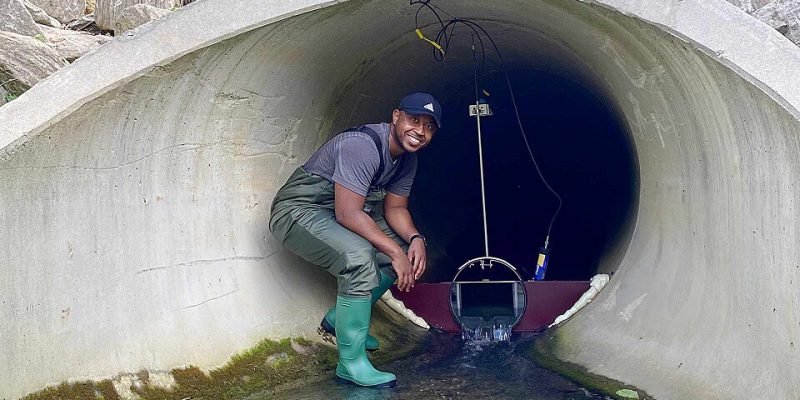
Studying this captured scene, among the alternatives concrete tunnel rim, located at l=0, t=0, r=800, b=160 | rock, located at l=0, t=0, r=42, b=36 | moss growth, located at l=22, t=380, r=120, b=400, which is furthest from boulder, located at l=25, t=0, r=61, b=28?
moss growth, located at l=22, t=380, r=120, b=400

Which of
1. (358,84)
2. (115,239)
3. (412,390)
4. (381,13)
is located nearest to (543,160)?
(358,84)

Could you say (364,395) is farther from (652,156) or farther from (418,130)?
(652,156)

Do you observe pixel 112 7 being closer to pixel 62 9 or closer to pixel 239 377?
pixel 62 9

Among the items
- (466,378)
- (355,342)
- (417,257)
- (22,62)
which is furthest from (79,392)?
(22,62)

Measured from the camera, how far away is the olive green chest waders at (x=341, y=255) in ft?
15.0

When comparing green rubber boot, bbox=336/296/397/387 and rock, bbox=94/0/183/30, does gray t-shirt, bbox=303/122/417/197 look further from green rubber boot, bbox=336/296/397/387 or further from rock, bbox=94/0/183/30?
rock, bbox=94/0/183/30

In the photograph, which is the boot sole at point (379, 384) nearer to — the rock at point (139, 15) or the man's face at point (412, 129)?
the man's face at point (412, 129)

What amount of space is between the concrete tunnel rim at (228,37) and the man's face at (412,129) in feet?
3.30

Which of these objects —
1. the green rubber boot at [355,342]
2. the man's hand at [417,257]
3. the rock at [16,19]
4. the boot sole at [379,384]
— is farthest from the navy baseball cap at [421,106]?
the rock at [16,19]

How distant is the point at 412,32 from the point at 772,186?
3.17 metres

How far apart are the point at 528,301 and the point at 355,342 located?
1938 mm

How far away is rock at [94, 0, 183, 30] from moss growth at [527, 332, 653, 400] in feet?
15.7

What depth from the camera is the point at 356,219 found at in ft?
15.2

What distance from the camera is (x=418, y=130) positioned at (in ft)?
15.6
